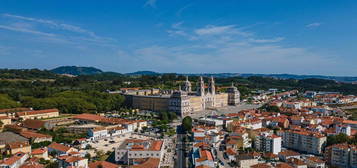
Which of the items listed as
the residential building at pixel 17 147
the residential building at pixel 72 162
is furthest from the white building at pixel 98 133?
the residential building at pixel 72 162

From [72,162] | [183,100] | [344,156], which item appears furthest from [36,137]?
[344,156]

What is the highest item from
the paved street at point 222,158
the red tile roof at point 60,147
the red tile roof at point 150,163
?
the red tile roof at point 60,147

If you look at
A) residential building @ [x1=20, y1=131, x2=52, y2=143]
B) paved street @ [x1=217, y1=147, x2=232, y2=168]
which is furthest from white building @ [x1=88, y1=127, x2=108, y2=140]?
paved street @ [x1=217, y1=147, x2=232, y2=168]

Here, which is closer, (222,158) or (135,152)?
(135,152)

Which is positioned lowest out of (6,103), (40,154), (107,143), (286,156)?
(286,156)

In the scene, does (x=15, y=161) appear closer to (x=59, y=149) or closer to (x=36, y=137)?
(x=59, y=149)

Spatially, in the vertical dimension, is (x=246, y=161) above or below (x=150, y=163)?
below

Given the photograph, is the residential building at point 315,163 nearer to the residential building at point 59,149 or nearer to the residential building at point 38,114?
the residential building at point 59,149

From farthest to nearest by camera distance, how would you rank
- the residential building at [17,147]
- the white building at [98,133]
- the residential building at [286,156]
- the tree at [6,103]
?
the tree at [6,103] < the white building at [98,133] < the residential building at [286,156] < the residential building at [17,147]

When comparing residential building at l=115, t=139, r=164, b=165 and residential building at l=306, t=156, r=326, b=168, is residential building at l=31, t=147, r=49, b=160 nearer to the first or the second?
residential building at l=115, t=139, r=164, b=165

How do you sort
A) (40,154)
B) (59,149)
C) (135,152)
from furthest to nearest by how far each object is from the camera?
(59,149), (135,152), (40,154)

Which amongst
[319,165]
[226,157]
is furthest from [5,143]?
[319,165]
